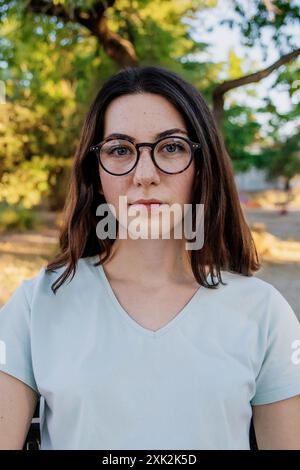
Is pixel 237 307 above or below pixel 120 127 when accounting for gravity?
below

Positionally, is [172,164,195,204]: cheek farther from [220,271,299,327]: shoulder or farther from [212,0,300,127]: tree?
[212,0,300,127]: tree

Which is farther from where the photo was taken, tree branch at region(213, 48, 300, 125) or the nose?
tree branch at region(213, 48, 300, 125)

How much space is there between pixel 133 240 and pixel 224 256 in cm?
25

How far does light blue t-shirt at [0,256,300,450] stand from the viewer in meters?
1.08

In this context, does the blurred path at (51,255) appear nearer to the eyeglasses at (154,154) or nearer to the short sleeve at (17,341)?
the eyeglasses at (154,154)

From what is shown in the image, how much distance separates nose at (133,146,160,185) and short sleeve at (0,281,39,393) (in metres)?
0.38

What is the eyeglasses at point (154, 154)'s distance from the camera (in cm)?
117

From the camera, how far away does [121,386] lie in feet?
3.59

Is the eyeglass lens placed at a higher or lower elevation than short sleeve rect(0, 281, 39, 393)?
higher

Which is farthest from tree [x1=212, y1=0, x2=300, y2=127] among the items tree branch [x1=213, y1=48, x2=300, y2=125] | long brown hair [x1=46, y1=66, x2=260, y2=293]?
long brown hair [x1=46, y1=66, x2=260, y2=293]

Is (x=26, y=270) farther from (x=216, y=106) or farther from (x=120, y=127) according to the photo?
(x=120, y=127)

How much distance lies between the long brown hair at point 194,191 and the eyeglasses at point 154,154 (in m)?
0.05

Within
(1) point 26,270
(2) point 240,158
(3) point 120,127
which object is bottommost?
(1) point 26,270
